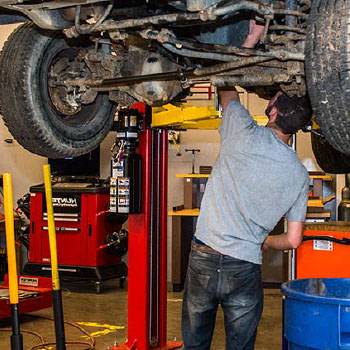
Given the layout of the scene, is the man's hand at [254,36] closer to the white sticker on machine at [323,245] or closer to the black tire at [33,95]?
the black tire at [33,95]

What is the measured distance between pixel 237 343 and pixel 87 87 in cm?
135

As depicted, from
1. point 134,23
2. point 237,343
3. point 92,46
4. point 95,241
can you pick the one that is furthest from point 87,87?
point 95,241

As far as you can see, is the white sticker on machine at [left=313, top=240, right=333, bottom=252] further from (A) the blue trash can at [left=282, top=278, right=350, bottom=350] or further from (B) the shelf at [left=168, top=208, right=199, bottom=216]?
(B) the shelf at [left=168, top=208, right=199, bottom=216]

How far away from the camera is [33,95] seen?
330 centimetres

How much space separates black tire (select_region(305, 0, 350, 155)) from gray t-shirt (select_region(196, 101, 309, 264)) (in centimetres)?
77

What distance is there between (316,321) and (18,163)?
22.6 feet

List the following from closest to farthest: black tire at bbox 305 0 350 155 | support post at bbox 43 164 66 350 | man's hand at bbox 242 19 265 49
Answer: black tire at bbox 305 0 350 155
man's hand at bbox 242 19 265 49
support post at bbox 43 164 66 350

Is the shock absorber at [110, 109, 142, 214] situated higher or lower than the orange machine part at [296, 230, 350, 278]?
higher

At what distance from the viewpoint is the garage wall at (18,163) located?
948cm

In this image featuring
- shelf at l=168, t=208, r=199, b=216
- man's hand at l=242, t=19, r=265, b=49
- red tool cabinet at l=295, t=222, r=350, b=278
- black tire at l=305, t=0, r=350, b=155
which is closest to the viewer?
black tire at l=305, t=0, r=350, b=155

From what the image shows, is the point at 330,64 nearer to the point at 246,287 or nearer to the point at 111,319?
the point at 246,287

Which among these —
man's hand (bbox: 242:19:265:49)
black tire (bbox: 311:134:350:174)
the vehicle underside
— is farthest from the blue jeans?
black tire (bbox: 311:134:350:174)

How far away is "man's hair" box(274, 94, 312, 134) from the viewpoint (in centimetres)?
327

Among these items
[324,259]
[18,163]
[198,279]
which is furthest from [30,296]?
[18,163]
